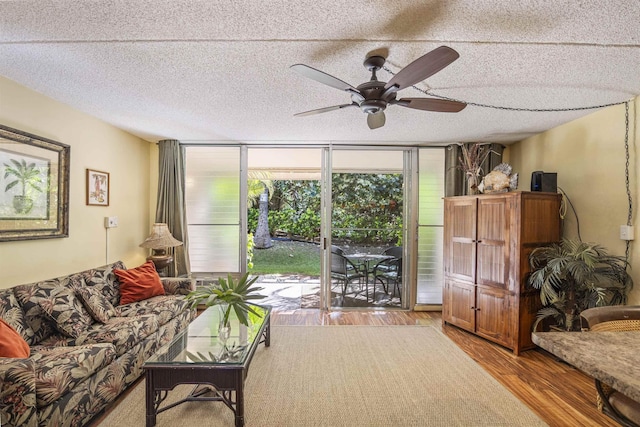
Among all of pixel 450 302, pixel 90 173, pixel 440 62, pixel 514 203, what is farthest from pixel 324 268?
pixel 440 62

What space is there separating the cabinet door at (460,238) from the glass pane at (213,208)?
280 centimetres

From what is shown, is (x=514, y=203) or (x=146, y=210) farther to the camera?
(x=146, y=210)

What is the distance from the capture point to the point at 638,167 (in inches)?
104

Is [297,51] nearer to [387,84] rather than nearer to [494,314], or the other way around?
[387,84]

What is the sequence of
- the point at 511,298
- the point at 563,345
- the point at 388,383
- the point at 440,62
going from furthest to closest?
the point at 511,298 → the point at 388,383 → the point at 440,62 → the point at 563,345

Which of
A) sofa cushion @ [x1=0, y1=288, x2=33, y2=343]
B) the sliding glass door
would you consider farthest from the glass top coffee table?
the sliding glass door

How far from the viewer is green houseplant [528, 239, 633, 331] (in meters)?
2.68

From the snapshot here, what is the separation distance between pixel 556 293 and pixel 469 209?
113cm

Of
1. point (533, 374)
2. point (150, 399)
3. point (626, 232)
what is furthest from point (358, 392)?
point (626, 232)

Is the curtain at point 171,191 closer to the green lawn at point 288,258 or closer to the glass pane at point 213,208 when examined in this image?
the glass pane at point 213,208

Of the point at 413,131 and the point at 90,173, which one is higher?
the point at 413,131

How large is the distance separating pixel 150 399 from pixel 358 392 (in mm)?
1392

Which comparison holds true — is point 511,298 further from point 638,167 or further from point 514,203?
point 638,167

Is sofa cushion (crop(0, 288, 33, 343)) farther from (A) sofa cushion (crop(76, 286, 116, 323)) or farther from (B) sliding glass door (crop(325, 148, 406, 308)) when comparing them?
(B) sliding glass door (crop(325, 148, 406, 308))
